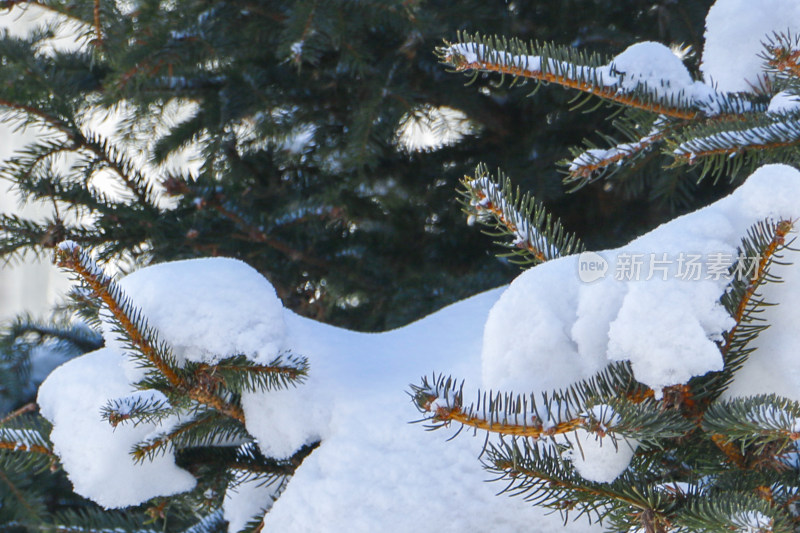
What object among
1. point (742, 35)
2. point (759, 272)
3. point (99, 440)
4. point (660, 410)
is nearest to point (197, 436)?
point (99, 440)

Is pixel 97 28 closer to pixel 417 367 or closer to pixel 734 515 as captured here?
pixel 417 367

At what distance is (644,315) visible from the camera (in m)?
0.73

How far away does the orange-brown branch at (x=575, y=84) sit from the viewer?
97cm

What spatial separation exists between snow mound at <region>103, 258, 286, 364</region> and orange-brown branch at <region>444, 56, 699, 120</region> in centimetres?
42

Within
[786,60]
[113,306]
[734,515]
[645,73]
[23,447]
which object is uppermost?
[645,73]

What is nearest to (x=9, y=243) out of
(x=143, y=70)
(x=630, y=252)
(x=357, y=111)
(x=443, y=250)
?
(x=143, y=70)

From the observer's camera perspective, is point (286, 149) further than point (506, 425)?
Yes

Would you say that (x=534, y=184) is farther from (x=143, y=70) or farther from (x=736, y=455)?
(x=736, y=455)

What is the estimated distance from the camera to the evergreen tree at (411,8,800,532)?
0.69 metres

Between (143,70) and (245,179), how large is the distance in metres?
0.44

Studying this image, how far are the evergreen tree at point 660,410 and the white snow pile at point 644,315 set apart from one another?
17mm

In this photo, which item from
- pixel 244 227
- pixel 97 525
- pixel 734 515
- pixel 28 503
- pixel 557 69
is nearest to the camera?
pixel 734 515

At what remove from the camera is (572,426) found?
2.23 ft

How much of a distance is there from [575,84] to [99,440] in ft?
2.70
